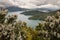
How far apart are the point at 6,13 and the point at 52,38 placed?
10173mm

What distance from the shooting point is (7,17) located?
42656 mm

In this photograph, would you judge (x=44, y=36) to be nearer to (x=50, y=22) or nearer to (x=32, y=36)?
(x=50, y=22)

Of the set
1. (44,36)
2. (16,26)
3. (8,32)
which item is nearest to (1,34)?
(8,32)

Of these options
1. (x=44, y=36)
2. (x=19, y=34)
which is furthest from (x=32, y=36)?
(x=19, y=34)

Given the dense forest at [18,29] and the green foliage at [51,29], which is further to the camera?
the green foliage at [51,29]

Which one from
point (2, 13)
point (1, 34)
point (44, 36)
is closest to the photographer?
point (1, 34)

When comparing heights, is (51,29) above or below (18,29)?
below

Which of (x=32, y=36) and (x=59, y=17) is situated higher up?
(x=59, y=17)

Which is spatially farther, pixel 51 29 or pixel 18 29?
pixel 51 29

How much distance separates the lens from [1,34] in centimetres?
3941

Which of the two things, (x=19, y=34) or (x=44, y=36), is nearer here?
(x=19, y=34)

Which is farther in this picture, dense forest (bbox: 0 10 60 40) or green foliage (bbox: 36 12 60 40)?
green foliage (bbox: 36 12 60 40)

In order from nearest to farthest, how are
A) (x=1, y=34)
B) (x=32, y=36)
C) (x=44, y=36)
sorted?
(x=1, y=34), (x=44, y=36), (x=32, y=36)

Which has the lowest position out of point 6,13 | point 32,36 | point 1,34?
point 32,36
